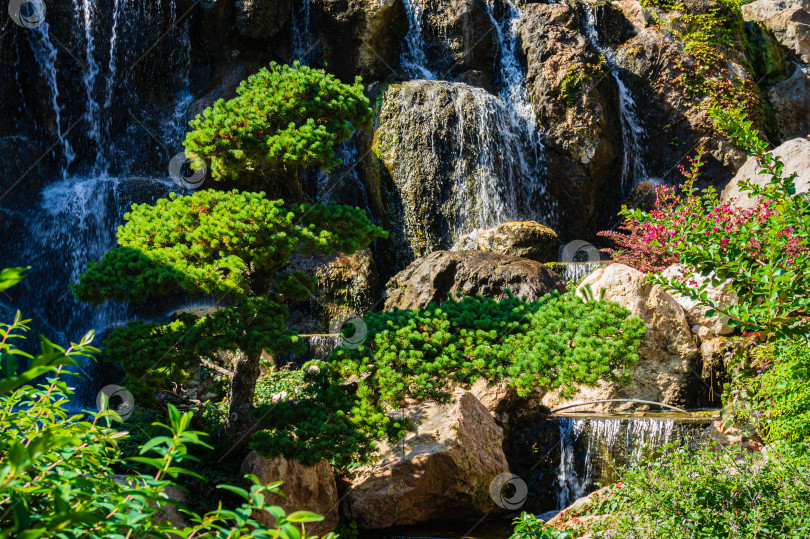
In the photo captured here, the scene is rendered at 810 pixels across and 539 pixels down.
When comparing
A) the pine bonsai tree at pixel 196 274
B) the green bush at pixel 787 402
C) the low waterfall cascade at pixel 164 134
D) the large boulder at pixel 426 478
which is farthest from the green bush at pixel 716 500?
the low waterfall cascade at pixel 164 134

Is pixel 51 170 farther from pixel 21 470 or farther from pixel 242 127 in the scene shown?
pixel 21 470

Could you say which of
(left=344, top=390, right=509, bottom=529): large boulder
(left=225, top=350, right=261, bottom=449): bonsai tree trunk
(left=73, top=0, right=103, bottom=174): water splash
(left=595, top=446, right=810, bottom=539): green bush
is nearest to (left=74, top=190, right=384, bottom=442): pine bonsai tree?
(left=225, top=350, right=261, bottom=449): bonsai tree trunk

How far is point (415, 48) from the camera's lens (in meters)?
16.0

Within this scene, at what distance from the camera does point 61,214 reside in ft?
39.1

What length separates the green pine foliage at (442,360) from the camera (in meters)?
5.04

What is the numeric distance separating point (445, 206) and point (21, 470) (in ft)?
42.0

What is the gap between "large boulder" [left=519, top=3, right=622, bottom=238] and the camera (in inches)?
602

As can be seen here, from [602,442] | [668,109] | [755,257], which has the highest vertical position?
[668,109]

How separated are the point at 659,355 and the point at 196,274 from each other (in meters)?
6.02

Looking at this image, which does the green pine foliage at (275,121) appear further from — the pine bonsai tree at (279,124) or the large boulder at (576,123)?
the large boulder at (576,123)

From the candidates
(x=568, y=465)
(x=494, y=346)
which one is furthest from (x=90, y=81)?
(x=568, y=465)

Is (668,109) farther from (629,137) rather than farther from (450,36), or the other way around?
(450,36)

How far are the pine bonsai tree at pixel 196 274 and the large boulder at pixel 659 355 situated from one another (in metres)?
4.52

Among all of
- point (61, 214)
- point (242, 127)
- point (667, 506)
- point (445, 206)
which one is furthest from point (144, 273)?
point (445, 206)
